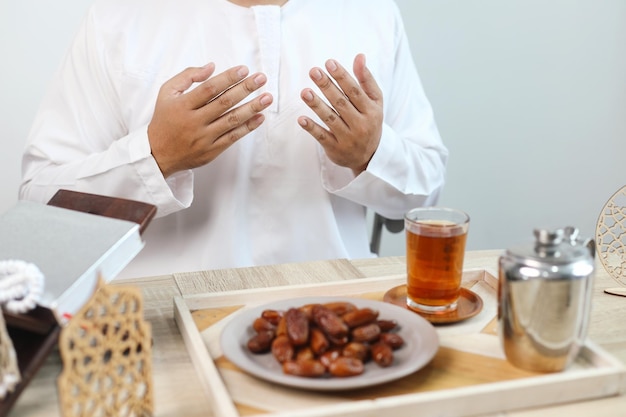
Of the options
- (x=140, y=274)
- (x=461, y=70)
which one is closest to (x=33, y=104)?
(x=140, y=274)

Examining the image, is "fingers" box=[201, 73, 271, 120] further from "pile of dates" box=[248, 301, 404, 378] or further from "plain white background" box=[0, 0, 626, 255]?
"plain white background" box=[0, 0, 626, 255]

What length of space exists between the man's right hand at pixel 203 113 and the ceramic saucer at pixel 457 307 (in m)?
0.43

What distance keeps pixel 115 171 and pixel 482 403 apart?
0.93 m

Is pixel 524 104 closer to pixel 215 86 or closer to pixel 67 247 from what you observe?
pixel 215 86

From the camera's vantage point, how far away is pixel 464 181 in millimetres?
2922

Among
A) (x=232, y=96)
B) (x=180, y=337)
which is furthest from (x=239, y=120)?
(x=180, y=337)

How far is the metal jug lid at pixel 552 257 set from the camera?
2.66 ft

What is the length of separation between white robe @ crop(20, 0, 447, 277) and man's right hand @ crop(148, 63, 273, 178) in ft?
0.82

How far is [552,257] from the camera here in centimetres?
82

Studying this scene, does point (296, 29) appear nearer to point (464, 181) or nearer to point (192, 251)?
point (192, 251)

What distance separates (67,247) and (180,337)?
213mm

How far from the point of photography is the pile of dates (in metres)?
0.84

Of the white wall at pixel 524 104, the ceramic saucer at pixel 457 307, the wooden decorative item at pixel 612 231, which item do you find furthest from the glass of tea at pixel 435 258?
the white wall at pixel 524 104

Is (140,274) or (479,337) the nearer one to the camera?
(479,337)
